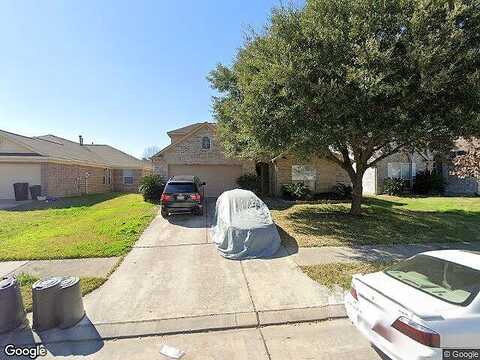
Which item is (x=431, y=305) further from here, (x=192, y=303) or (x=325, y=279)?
(x=192, y=303)

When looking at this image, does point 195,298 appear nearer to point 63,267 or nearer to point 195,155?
point 63,267

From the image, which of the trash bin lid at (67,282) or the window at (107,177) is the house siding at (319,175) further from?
the window at (107,177)

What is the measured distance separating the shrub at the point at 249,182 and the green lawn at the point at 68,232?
6023mm

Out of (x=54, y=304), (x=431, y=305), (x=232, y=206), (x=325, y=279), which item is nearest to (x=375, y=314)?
(x=431, y=305)

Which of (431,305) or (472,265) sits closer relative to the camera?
(431,305)

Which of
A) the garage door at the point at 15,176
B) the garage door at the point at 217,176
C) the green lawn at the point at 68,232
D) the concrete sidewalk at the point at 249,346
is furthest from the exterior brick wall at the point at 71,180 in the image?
the concrete sidewalk at the point at 249,346

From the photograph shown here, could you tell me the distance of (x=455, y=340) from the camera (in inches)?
119

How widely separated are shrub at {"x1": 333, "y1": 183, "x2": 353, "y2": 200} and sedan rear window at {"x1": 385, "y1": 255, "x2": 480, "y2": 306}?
15.5 m

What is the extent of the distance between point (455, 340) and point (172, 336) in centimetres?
352

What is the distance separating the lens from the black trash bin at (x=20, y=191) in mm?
20438

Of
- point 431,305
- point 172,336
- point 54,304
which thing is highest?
point 431,305

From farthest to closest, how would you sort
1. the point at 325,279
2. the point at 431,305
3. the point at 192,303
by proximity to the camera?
the point at 325,279, the point at 192,303, the point at 431,305

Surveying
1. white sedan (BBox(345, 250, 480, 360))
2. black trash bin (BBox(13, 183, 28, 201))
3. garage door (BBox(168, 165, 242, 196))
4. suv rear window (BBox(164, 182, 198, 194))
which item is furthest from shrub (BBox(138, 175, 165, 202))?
white sedan (BBox(345, 250, 480, 360))

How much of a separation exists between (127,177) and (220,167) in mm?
14185
